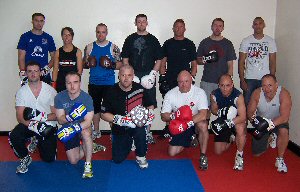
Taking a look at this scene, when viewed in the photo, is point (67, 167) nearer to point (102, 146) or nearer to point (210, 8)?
point (102, 146)

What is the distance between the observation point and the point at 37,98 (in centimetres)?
408

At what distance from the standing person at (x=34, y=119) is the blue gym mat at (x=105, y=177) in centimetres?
20

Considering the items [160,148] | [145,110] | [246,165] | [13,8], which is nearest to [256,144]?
[246,165]

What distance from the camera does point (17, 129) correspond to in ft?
13.1

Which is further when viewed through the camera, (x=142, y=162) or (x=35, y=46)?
(x=35, y=46)

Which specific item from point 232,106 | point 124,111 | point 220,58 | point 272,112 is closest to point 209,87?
point 220,58

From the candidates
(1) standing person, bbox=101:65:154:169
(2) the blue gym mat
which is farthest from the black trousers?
(1) standing person, bbox=101:65:154:169

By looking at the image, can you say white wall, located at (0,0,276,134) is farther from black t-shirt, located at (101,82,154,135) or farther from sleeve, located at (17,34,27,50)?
black t-shirt, located at (101,82,154,135)

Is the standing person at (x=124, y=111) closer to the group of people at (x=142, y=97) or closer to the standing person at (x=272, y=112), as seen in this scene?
the group of people at (x=142, y=97)

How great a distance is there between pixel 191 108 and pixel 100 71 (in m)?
1.60

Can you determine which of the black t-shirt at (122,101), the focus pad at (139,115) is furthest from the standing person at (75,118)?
the focus pad at (139,115)

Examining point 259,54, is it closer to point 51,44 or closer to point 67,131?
point 67,131

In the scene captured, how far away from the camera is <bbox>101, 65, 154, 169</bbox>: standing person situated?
3990mm

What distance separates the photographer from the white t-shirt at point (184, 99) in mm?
4234
